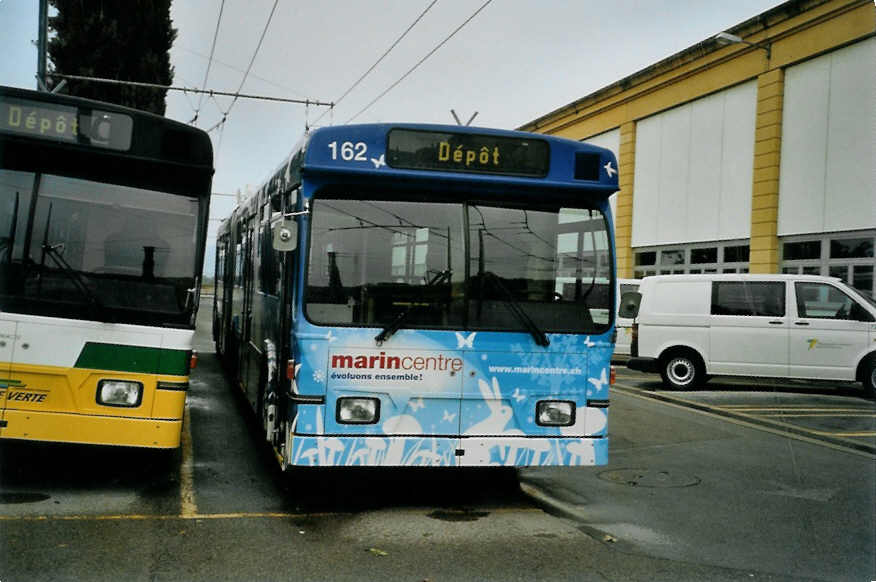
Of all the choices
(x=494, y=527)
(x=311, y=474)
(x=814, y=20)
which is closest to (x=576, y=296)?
(x=494, y=527)

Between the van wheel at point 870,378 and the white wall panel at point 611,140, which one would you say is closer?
the van wheel at point 870,378

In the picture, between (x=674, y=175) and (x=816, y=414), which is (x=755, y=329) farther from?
(x=674, y=175)

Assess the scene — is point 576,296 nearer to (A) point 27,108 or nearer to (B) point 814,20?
(A) point 27,108

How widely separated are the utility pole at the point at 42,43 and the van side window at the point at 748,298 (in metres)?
14.7

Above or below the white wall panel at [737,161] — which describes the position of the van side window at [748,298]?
below

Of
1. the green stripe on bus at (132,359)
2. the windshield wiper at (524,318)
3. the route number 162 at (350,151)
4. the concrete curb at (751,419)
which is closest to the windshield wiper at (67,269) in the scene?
the green stripe on bus at (132,359)

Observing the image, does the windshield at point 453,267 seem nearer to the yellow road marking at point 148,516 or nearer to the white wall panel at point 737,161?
the yellow road marking at point 148,516

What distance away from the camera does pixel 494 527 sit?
19.8 feet

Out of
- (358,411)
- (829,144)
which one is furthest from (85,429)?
(829,144)

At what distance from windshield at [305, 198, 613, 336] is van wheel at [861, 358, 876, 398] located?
9.37 metres

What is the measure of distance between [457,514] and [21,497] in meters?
3.31

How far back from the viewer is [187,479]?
715 centimetres

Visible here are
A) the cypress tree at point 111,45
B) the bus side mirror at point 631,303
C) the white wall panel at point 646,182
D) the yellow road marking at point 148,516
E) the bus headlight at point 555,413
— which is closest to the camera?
the yellow road marking at point 148,516

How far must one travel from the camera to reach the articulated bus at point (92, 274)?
6180 mm
